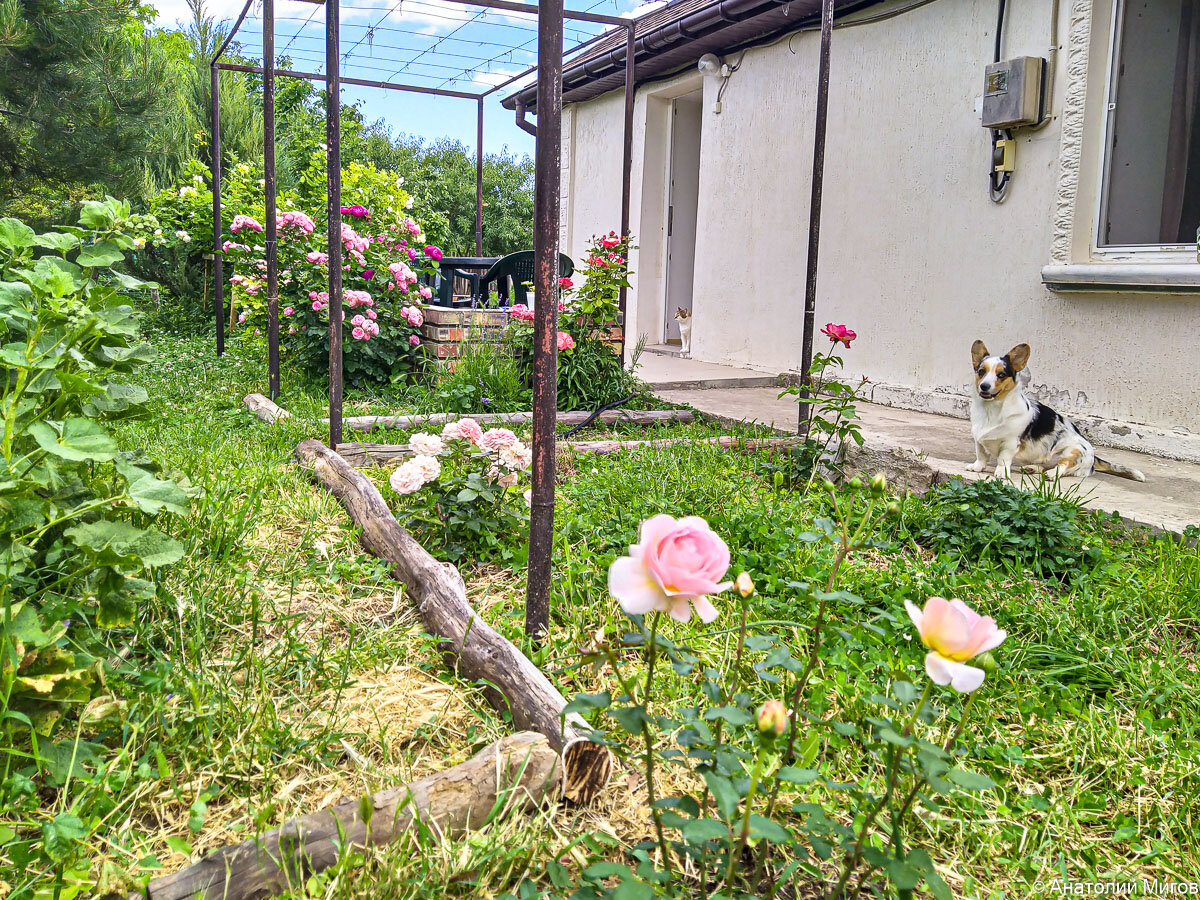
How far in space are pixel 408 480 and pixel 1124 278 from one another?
3731 millimetres

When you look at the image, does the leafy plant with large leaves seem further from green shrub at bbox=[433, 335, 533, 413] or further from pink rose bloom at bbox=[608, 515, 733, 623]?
green shrub at bbox=[433, 335, 533, 413]

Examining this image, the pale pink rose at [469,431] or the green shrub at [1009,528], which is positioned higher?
the pale pink rose at [469,431]

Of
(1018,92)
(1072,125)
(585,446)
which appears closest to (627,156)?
(1018,92)

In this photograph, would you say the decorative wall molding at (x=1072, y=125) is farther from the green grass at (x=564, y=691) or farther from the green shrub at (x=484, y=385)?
the green shrub at (x=484, y=385)

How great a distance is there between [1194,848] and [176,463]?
326cm

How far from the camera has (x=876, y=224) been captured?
619 cm

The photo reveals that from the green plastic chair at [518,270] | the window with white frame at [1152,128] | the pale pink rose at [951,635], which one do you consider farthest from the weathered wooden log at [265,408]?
the window with white frame at [1152,128]

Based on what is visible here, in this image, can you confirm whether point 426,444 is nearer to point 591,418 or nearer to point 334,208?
point 334,208

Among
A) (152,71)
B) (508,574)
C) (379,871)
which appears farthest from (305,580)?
(152,71)

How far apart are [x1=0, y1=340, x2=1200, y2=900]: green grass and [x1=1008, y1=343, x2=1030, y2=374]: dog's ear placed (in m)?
0.81

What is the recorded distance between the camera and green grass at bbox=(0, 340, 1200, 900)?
1.52m

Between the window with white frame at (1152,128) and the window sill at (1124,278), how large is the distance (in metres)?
0.25

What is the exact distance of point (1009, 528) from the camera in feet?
10.0

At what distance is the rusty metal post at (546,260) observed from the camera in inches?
80.7
